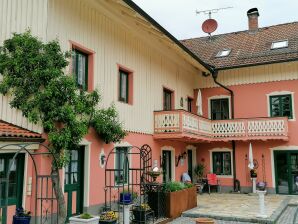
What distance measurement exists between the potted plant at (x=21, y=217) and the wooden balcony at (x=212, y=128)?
24.8ft

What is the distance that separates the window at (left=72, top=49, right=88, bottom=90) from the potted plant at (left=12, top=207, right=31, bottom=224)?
403 cm

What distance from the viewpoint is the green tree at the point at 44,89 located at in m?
8.02

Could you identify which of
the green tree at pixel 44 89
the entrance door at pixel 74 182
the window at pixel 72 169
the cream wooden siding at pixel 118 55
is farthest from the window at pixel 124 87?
the green tree at pixel 44 89

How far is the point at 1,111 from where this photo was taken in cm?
785

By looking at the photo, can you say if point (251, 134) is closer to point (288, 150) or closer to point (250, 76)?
point (288, 150)

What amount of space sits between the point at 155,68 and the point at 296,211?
802 centimetres

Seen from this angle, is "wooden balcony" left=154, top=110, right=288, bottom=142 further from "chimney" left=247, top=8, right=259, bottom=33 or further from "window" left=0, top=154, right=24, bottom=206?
"chimney" left=247, top=8, right=259, bottom=33

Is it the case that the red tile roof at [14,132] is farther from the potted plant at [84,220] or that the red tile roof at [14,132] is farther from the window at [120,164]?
the window at [120,164]

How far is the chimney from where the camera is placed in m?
22.2

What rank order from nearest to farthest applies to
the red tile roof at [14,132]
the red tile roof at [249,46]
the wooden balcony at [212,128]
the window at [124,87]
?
the red tile roof at [14,132] < the window at [124,87] < the wooden balcony at [212,128] < the red tile roof at [249,46]

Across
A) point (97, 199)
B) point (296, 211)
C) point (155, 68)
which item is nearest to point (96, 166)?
point (97, 199)

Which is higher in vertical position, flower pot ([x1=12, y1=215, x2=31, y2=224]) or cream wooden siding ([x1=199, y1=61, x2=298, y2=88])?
cream wooden siding ([x1=199, y1=61, x2=298, y2=88])

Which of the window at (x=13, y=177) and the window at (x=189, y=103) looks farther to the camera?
the window at (x=189, y=103)

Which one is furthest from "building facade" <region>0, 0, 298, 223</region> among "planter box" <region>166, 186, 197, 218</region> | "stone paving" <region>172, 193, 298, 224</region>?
"stone paving" <region>172, 193, 298, 224</region>
